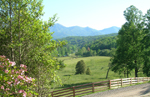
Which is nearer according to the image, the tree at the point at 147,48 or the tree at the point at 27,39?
the tree at the point at 27,39

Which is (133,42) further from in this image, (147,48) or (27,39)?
(27,39)

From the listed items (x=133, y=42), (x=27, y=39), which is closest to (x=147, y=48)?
(x=133, y=42)

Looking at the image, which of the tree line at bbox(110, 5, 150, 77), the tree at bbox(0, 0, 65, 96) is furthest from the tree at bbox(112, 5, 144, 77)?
the tree at bbox(0, 0, 65, 96)

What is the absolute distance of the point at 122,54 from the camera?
29.4 m

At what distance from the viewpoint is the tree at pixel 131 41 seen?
27953 millimetres

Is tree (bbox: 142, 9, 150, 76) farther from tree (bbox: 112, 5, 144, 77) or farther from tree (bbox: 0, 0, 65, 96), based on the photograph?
tree (bbox: 0, 0, 65, 96)

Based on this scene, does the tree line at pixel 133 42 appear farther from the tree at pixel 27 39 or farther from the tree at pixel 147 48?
the tree at pixel 27 39

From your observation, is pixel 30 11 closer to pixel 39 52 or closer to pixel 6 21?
pixel 6 21

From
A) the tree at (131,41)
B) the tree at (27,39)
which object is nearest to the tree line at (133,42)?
the tree at (131,41)

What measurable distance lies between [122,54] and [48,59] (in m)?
23.6

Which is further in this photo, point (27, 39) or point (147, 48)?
point (147, 48)

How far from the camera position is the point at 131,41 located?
28688 mm

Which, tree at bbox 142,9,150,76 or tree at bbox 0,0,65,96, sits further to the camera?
tree at bbox 142,9,150,76

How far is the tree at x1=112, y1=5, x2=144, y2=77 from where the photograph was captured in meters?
28.0
